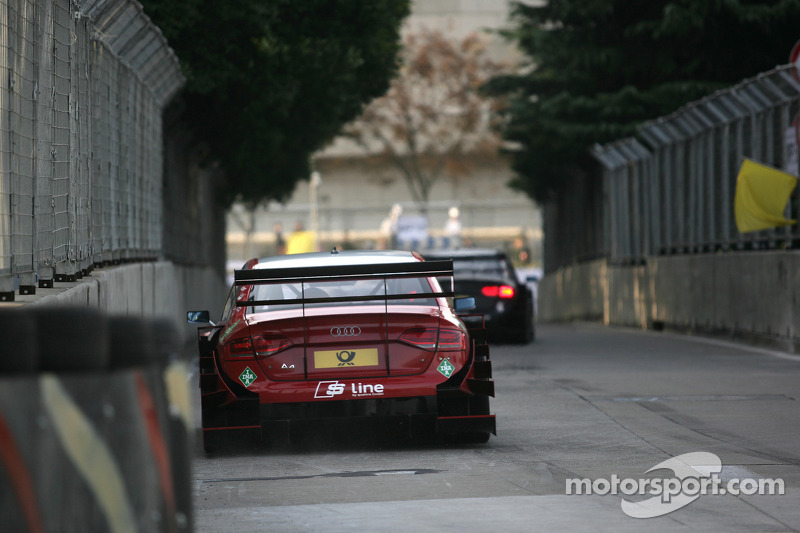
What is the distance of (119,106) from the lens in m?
14.2

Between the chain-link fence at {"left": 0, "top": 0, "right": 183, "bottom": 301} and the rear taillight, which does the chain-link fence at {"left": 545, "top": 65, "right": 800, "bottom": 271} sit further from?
the rear taillight

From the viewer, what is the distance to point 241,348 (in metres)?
9.54

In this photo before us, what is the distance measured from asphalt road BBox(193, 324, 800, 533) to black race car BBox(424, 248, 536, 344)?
747cm

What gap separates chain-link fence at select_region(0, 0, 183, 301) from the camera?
816cm

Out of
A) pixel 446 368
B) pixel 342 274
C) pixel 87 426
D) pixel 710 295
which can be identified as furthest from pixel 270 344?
pixel 710 295

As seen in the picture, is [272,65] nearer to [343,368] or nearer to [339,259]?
[339,259]

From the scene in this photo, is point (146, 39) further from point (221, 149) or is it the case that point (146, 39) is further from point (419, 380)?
point (221, 149)

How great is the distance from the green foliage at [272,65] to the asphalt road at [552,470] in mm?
9318

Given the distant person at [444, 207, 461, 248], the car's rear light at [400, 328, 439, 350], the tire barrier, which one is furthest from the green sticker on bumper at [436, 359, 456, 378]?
the distant person at [444, 207, 461, 248]

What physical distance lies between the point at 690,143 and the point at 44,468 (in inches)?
909

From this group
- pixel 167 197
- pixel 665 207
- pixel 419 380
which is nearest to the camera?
pixel 419 380

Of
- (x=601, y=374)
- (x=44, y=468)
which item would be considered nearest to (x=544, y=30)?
(x=601, y=374)

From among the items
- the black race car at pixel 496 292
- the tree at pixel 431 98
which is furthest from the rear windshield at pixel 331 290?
the tree at pixel 431 98

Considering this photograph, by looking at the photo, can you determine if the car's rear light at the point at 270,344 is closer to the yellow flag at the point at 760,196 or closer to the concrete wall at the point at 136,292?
the concrete wall at the point at 136,292
